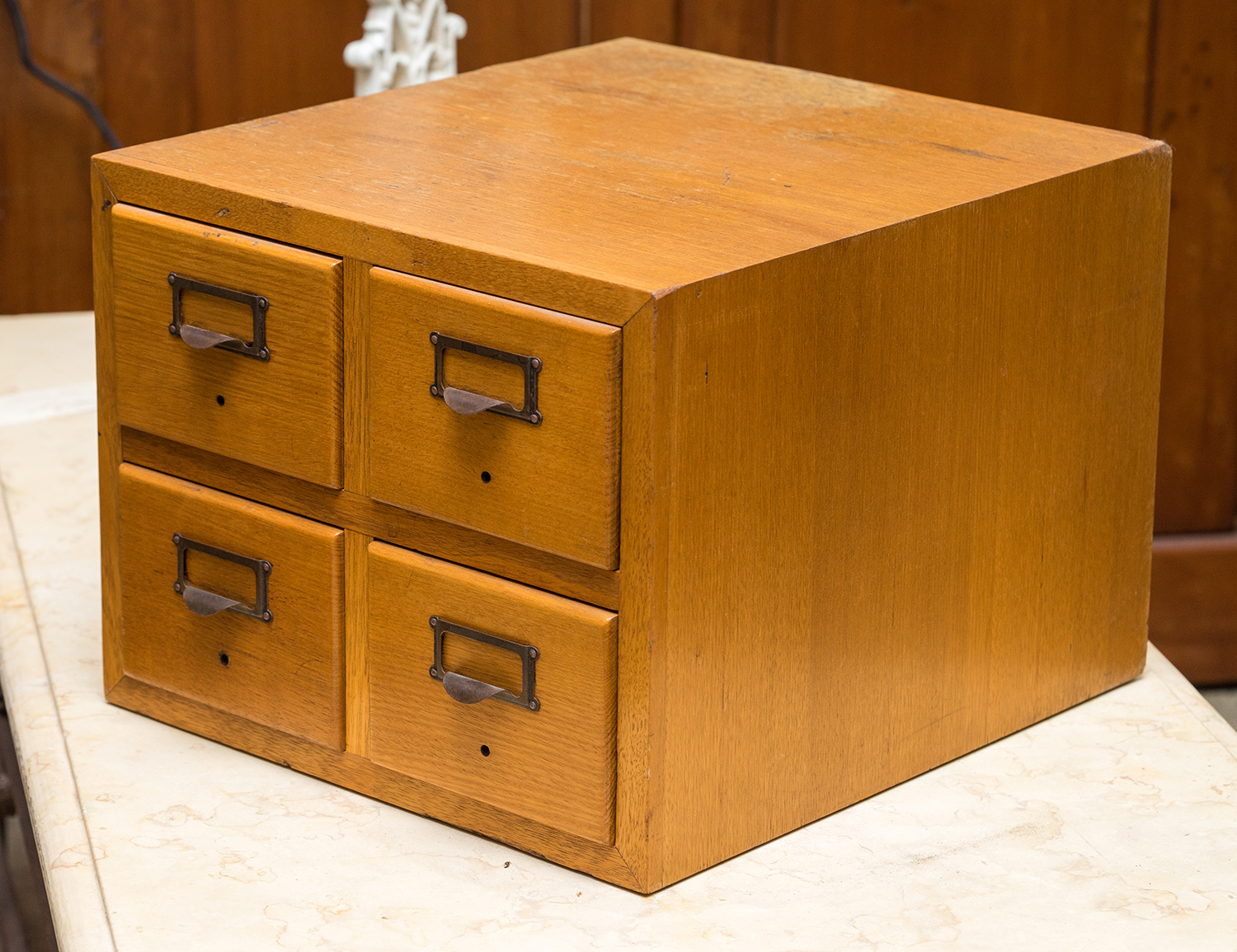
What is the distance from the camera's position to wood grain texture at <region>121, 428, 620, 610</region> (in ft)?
3.04

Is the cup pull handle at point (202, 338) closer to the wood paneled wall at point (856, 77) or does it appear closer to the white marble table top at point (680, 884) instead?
the white marble table top at point (680, 884)

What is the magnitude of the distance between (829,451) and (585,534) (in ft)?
0.43

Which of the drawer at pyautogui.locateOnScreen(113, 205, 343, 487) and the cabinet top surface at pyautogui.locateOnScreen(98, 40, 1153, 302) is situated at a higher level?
the cabinet top surface at pyautogui.locateOnScreen(98, 40, 1153, 302)

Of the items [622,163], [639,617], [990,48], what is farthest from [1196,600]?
[639,617]

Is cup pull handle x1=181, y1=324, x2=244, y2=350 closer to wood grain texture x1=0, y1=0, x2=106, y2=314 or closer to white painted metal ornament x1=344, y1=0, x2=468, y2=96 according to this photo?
white painted metal ornament x1=344, y1=0, x2=468, y2=96

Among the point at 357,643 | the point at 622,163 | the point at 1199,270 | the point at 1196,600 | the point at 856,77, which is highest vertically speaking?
the point at 622,163

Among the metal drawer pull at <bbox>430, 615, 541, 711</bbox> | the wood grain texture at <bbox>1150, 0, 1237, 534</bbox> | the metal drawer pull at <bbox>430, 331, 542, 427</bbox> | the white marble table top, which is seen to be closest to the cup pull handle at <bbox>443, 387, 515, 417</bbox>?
the metal drawer pull at <bbox>430, 331, 542, 427</bbox>

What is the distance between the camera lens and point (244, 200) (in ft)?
3.26

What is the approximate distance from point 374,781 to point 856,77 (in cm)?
131

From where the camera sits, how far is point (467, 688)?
0.95 metres

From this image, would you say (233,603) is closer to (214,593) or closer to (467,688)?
(214,593)

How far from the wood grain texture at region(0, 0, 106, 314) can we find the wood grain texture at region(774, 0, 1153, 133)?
73 centimetres

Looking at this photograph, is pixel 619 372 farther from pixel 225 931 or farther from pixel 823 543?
pixel 225 931

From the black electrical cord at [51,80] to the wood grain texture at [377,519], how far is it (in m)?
0.85
